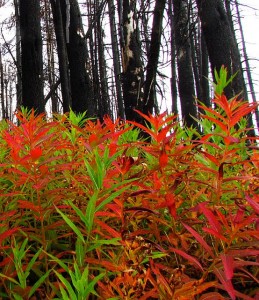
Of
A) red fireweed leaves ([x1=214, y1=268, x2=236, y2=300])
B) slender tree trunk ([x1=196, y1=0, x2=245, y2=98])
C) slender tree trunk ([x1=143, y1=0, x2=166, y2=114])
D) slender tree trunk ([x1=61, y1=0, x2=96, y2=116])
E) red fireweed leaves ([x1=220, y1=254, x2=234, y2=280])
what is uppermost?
slender tree trunk ([x1=61, y1=0, x2=96, y2=116])

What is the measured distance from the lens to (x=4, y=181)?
1.32m

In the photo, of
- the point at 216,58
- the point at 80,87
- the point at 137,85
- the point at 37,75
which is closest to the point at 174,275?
the point at 137,85

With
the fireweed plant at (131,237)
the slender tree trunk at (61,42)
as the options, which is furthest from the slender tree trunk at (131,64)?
the slender tree trunk at (61,42)

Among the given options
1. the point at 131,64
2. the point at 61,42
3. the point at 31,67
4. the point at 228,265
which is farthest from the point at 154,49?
the point at 61,42

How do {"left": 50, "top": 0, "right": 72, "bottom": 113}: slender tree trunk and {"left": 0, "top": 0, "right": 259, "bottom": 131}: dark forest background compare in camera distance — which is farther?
{"left": 50, "top": 0, "right": 72, "bottom": 113}: slender tree trunk

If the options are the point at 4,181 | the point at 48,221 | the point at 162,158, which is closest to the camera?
the point at 162,158

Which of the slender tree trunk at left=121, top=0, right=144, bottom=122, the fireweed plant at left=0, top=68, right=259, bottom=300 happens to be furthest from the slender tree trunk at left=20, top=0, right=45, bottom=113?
the fireweed plant at left=0, top=68, right=259, bottom=300

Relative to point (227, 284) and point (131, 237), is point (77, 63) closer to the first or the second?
point (131, 237)

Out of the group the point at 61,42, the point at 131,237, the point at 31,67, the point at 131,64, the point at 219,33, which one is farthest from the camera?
the point at 61,42

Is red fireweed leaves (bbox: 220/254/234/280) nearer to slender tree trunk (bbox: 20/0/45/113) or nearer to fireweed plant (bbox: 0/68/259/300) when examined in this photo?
fireweed plant (bbox: 0/68/259/300)

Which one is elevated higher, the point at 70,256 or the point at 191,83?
the point at 191,83

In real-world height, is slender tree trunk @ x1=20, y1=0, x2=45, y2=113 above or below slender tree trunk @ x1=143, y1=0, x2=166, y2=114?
above

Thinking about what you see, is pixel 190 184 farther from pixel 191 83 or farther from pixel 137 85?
pixel 191 83

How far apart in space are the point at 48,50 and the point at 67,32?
16624mm
